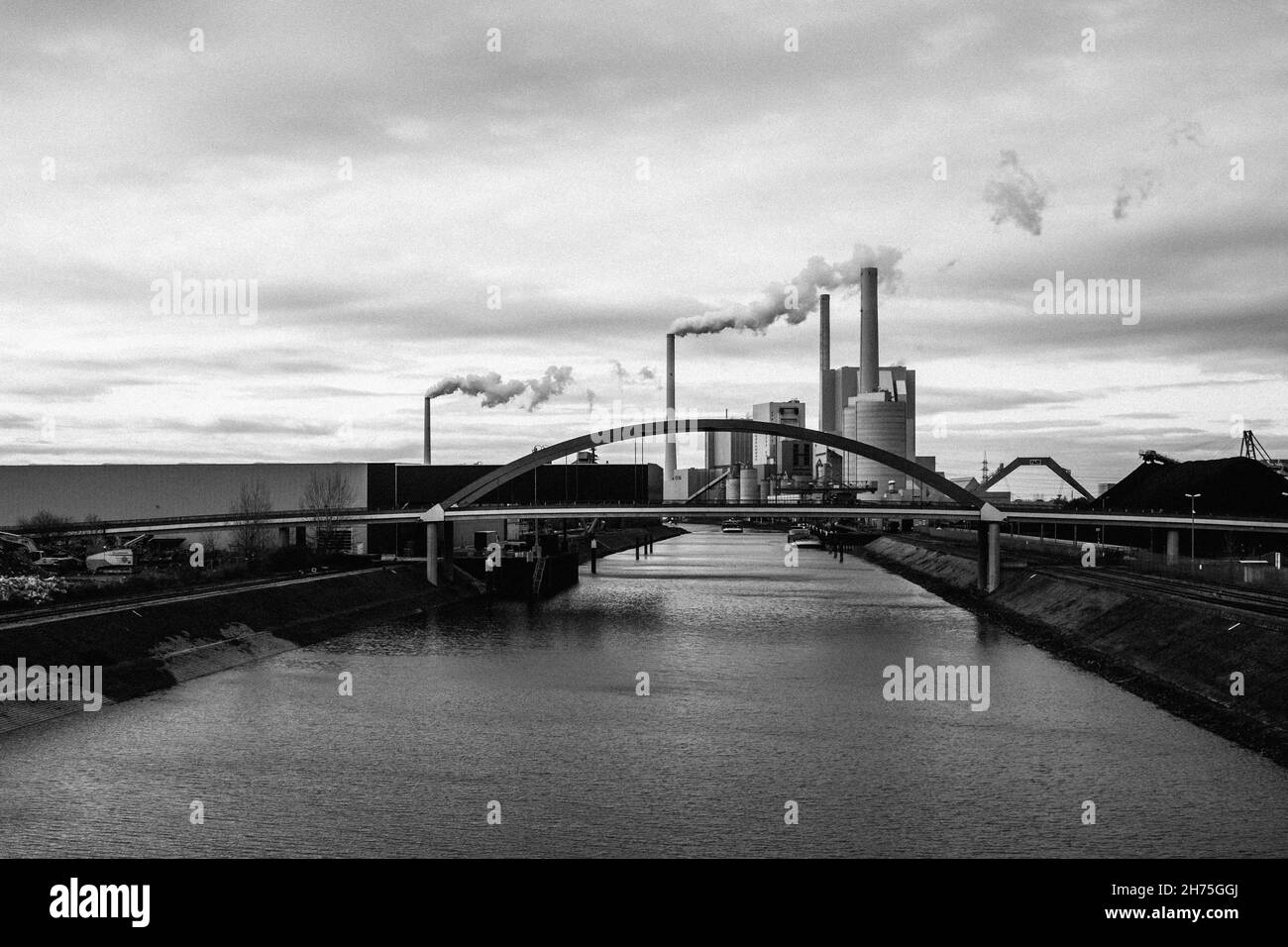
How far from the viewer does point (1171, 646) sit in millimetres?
46906

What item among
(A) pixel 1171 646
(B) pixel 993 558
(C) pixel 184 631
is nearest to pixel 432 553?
(C) pixel 184 631

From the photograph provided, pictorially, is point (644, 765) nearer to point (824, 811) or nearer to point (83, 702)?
point (824, 811)

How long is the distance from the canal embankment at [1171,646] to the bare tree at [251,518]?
51637mm

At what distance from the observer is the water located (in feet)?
82.7

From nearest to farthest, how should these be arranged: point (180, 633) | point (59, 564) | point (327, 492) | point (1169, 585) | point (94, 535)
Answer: point (180, 633), point (1169, 585), point (59, 564), point (94, 535), point (327, 492)

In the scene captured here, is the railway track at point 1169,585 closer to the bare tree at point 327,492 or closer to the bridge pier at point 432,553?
the bridge pier at point 432,553

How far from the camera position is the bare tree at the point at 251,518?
8524 centimetres

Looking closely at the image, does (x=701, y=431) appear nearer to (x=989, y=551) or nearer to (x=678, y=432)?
(x=678, y=432)

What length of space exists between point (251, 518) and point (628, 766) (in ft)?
203

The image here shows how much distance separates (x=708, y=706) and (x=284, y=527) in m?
61.8

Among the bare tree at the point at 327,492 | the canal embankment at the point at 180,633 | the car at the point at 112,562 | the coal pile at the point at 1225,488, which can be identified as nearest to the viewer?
the canal embankment at the point at 180,633

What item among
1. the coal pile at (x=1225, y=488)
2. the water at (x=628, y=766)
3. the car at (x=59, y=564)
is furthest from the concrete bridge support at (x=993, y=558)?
the car at (x=59, y=564)

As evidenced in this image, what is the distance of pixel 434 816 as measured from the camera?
26.8m
